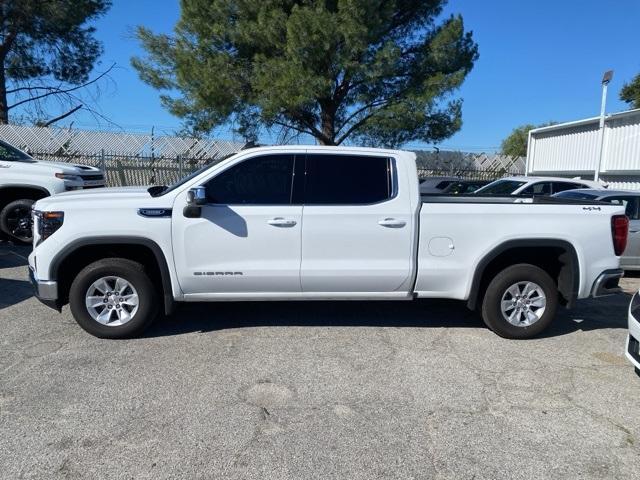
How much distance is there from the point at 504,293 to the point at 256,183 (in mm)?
2713

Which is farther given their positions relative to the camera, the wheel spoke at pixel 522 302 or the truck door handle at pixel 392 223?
the wheel spoke at pixel 522 302

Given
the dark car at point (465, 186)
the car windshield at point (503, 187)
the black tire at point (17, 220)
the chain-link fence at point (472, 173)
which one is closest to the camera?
the black tire at point (17, 220)

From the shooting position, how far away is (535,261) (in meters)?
5.57

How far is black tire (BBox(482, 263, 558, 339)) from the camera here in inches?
209

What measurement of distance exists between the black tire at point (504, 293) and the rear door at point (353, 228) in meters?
0.93

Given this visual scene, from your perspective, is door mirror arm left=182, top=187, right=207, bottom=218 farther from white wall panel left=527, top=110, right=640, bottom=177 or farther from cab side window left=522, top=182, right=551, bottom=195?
white wall panel left=527, top=110, right=640, bottom=177

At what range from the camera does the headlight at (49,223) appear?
4891 mm

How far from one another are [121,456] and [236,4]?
1777cm

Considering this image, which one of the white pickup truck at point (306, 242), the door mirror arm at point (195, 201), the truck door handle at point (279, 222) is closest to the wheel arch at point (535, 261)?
the white pickup truck at point (306, 242)

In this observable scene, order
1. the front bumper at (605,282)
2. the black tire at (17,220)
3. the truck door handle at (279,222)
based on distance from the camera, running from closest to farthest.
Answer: the truck door handle at (279,222) → the front bumper at (605,282) → the black tire at (17,220)

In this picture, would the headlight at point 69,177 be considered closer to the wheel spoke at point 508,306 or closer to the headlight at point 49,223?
the headlight at point 49,223

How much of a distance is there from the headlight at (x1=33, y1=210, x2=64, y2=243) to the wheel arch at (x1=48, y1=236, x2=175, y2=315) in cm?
23

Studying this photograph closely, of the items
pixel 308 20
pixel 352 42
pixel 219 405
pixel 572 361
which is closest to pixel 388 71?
pixel 352 42

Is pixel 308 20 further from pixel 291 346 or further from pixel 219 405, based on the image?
pixel 219 405
